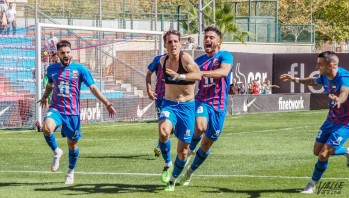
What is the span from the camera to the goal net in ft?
88.8

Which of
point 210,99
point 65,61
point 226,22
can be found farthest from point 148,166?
point 226,22

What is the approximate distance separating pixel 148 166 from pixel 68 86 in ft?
10.3

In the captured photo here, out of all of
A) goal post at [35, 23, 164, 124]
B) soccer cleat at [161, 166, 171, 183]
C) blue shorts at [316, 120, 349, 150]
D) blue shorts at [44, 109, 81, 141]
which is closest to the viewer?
blue shorts at [316, 120, 349, 150]

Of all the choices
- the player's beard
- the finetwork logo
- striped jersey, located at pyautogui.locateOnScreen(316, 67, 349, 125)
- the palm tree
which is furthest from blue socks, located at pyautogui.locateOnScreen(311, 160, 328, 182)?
the palm tree

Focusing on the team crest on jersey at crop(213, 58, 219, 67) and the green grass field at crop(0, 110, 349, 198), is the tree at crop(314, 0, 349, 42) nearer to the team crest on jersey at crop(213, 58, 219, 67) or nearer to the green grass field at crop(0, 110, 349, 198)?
the green grass field at crop(0, 110, 349, 198)

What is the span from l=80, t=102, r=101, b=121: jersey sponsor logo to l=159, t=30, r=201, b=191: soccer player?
17205 millimetres

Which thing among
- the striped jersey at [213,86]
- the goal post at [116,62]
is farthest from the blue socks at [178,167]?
the goal post at [116,62]

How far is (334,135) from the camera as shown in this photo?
11742mm

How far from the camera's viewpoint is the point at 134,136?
23516 mm

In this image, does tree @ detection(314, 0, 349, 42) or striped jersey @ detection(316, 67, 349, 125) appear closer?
striped jersey @ detection(316, 67, 349, 125)

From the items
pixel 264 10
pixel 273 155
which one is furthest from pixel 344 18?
pixel 273 155

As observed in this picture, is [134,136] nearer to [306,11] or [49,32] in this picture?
[49,32]

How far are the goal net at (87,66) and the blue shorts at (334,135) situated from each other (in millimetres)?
14130

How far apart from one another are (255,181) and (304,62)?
31.5 meters
